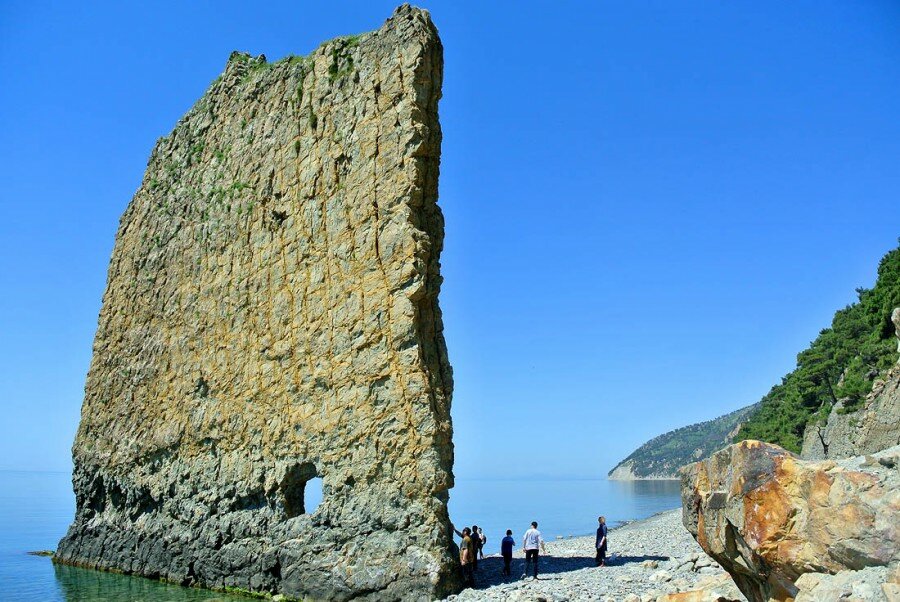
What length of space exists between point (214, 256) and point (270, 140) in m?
4.35

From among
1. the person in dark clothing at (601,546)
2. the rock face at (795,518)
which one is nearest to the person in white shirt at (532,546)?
the person in dark clothing at (601,546)

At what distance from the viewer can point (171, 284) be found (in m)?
25.7

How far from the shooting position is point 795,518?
686 cm

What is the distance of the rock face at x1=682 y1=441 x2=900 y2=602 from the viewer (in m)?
6.19

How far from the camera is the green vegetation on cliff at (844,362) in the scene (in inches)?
1415

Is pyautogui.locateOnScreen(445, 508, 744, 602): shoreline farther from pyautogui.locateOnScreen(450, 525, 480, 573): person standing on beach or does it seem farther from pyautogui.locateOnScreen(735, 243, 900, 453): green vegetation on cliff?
pyautogui.locateOnScreen(735, 243, 900, 453): green vegetation on cliff

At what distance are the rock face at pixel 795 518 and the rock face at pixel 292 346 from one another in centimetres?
964

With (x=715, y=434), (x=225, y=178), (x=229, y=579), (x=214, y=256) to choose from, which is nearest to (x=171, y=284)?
(x=214, y=256)

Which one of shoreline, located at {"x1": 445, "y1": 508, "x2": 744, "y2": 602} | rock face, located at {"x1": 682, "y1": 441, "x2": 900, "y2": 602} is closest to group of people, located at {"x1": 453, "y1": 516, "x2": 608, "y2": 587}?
shoreline, located at {"x1": 445, "y1": 508, "x2": 744, "y2": 602}

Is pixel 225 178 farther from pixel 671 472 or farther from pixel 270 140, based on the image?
pixel 671 472

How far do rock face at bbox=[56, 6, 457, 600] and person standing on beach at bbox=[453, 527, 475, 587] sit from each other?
92 centimetres

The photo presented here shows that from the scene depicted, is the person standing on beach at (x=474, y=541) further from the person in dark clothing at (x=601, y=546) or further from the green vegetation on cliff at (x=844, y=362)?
the green vegetation on cliff at (x=844, y=362)

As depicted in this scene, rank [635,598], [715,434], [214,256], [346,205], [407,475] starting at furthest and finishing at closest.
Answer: [715,434] → [214,256] → [346,205] → [407,475] → [635,598]

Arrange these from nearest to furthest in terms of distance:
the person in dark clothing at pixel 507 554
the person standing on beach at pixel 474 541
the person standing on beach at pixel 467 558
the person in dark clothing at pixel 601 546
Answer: the person standing on beach at pixel 467 558 → the person standing on beach at pixel 474 541 → the person in dark clothing at pixel 507 554 → the person in dark clothing at pixel 601 546
